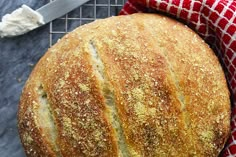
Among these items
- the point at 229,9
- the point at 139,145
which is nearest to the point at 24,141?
the point at 139,145

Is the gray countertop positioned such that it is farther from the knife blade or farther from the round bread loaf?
the round bread loaf

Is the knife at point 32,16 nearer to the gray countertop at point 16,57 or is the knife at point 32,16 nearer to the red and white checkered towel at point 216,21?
the gray countertop at point 16,57

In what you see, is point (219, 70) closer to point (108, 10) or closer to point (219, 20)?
→ point (219, 20)

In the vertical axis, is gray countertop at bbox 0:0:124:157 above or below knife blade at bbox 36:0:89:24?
below

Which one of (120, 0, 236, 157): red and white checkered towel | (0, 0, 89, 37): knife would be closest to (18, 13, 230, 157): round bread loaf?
(120, 0, 236, 157): red and white checkered towel

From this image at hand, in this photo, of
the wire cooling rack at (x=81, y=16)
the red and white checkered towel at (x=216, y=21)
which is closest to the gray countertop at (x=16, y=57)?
the wire cooling rack at (x=81, y=16)

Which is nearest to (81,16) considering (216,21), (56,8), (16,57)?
(56,8)
